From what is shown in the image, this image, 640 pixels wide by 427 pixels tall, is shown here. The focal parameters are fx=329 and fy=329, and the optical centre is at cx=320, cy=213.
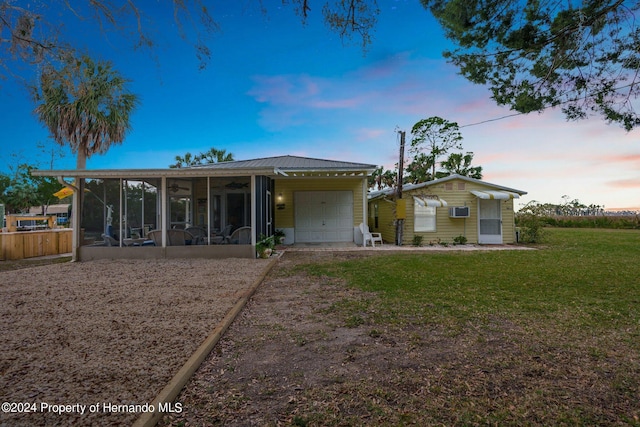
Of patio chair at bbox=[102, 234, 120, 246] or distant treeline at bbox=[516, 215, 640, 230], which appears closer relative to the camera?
patio chair at bbox=[102, 234, 120, 246]

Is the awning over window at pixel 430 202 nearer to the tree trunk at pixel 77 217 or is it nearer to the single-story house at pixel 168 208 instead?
the single-story house at pixel 168 208

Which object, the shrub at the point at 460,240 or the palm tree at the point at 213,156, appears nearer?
the shrub at the point at 460,240

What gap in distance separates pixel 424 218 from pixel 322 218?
14.9 feet

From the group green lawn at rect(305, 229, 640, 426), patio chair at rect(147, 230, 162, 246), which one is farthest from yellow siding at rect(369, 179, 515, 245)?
patio chair at rect(147, 230, 162, 246)

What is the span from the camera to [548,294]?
225 inches

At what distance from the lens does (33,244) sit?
39.0 feet

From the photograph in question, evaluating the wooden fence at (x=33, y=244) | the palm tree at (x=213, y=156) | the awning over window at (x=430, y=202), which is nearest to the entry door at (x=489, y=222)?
the awning over window at (x=430, y=202)

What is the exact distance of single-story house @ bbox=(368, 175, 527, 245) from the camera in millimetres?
14234

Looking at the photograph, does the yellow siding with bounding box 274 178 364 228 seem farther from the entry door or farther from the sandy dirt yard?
the sandy dirt yard

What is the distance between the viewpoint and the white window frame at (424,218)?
1440 cm

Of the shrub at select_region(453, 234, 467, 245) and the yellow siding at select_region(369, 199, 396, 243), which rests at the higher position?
the yellow siding at select_region(369, 199, 396, 243)

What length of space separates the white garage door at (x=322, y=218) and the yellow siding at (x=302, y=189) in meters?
→ 0.24

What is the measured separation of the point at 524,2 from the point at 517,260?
7.06 m

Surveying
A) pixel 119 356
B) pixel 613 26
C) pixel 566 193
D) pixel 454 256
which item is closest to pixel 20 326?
pixel 119 356
